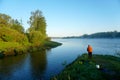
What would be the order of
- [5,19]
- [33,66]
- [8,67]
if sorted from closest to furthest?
1. [8,67]
2. [33,66]
3. [5,19]

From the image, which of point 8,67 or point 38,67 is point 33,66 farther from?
point 8,67

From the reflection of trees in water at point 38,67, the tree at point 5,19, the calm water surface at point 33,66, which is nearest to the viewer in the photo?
the calm water surface at point 33,66

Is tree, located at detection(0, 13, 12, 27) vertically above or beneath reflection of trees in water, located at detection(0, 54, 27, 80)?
above

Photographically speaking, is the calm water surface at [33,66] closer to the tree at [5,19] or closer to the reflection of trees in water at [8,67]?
the reflection of trees in water at [8,67]

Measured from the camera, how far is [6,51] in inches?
1939

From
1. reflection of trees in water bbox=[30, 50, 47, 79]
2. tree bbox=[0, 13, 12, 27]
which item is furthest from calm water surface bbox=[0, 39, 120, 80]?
tree bbox=[0, 13, 12, 27]

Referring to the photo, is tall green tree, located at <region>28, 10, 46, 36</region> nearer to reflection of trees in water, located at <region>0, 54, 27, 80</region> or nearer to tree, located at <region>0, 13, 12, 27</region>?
tree, located at <region>0, 13, 12, 27</region>

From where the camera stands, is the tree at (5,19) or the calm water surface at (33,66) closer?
the calm water surface at (33,66)

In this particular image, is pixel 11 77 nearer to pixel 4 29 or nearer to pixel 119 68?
pixel 119 68

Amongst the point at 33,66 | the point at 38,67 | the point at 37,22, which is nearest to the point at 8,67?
the point at 33,66

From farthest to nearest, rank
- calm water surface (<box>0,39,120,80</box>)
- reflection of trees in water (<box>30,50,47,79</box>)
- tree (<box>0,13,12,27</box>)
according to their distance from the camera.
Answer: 1. tree (<box>0,13,12,27</box>)
2. reflection of trees in water (<box>30,50,47,79</box>)
3. calm water surface (<box>0,39,120,80</box>)

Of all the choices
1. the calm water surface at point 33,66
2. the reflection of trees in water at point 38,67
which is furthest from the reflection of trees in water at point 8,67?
the reflection of trees in water at point 38,67

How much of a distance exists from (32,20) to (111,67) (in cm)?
7760

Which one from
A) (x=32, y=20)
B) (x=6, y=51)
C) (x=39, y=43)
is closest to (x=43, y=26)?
(x=32, y=20)
